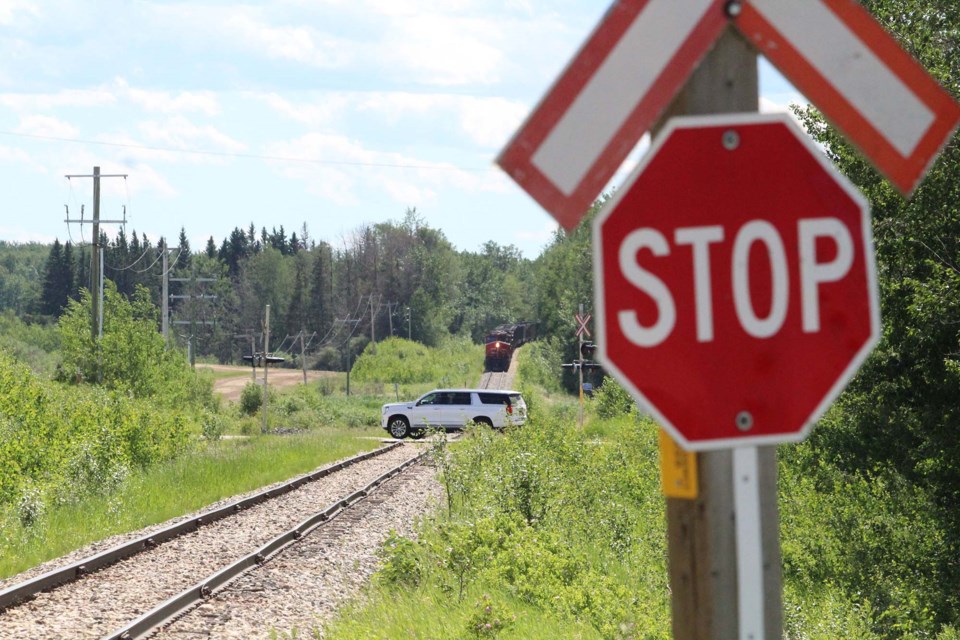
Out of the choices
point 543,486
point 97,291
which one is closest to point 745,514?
point 543,486

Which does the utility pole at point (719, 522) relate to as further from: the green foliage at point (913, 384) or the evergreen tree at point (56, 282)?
the evergreen tree at point (56, 282)

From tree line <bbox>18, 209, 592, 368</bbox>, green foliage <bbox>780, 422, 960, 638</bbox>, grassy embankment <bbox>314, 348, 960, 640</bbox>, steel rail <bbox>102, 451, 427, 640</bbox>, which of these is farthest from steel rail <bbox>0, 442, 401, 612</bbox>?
tree line <bbox>18, 209, 592, 368</bbox>

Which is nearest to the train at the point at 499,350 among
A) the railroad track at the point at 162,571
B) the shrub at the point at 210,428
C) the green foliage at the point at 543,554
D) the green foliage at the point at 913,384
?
the shrub at the point at 210,428

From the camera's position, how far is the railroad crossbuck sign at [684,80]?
2.41 metres

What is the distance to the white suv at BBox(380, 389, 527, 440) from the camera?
36.2 m

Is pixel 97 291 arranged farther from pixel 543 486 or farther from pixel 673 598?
pixel 673 598

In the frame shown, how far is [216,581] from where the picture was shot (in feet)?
35.4

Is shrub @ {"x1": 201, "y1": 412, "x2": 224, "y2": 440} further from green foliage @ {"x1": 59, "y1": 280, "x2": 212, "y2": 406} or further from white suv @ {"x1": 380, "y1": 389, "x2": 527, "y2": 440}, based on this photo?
white suv @ {"x1": 380, "y1": 389, "x2": 527, "y2": 440}

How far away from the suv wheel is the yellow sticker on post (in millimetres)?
34430

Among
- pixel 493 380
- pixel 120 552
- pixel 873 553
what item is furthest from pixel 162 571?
pixel 493 380

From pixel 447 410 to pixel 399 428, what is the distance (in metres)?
1.86

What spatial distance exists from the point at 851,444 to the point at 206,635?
11.8 m

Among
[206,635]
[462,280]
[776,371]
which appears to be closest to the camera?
[776,371]

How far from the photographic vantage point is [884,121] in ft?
8.18
